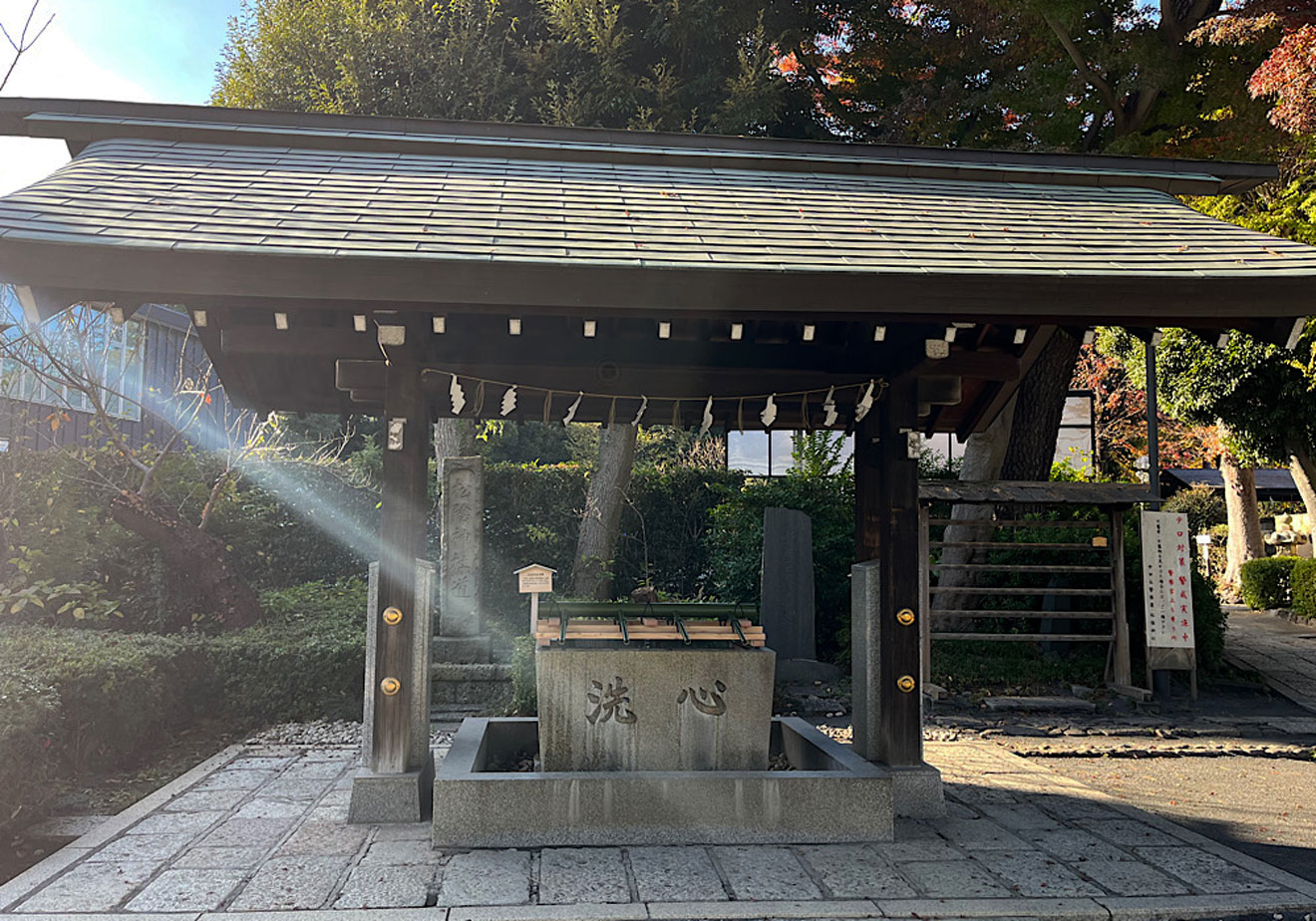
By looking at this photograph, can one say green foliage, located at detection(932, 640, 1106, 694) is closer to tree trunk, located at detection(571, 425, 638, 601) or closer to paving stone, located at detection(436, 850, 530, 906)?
tree trunk, located at detection(571, 425, 638, 601)

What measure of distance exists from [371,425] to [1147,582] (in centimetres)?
1576

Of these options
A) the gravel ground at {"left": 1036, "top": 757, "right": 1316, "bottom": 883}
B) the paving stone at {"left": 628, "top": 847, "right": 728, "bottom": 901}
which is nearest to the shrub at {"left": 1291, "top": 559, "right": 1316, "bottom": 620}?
the gravel ground at {"left": 1036, "top": 757, "right": 1316, "bottom": 883}

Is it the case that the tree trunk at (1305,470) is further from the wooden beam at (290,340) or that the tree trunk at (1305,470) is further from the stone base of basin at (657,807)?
the wooden beam at (290,340)

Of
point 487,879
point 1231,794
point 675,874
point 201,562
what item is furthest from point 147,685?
point 1231,794

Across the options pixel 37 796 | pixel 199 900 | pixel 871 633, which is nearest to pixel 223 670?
pixel 37 796

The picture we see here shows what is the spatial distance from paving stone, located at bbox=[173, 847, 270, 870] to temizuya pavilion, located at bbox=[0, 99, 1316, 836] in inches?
30.3

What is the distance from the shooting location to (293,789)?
19.1ft

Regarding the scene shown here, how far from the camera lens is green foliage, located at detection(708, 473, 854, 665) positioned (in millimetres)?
11672

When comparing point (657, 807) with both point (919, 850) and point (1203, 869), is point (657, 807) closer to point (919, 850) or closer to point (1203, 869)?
point (919, 850)

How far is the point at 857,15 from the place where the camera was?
12.9m

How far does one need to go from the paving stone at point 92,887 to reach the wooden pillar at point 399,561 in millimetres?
1252

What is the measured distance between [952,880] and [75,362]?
1144 centimetres

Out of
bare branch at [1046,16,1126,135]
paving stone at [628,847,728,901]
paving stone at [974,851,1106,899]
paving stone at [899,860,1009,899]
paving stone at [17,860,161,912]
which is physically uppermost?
bare branch at [1046,16,1126,135]

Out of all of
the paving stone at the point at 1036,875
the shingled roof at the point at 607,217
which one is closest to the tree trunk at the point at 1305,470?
the shingled roof at the point at 607,217
